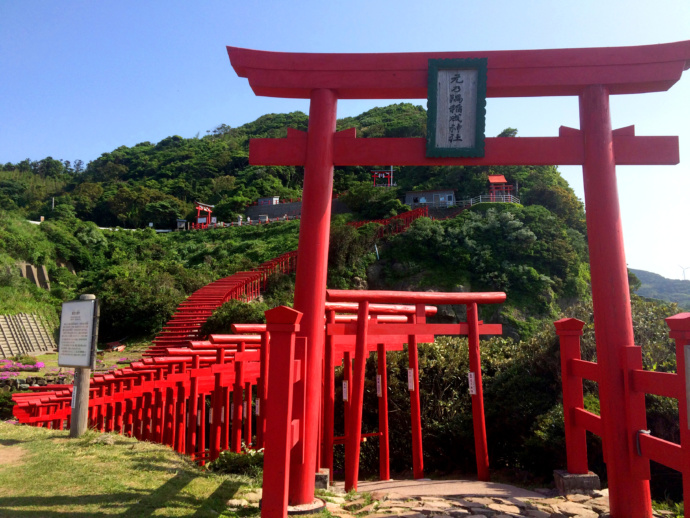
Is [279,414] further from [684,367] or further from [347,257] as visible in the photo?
[347,257]

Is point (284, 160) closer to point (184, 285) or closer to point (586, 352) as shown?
point (586, 352)

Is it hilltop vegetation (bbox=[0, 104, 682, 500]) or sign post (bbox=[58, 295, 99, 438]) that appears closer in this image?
sign post (bbox=[58, 295, 99, 438])

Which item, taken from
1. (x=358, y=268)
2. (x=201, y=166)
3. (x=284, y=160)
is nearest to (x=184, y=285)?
(x=358, y=268)

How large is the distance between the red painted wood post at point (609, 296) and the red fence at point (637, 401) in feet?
0.21

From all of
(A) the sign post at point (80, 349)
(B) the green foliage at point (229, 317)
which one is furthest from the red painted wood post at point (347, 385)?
(B) the green foliage at point (229, 317)

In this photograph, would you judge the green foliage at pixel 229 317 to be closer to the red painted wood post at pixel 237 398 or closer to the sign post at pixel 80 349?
the red painted wood post at pixel 237 398

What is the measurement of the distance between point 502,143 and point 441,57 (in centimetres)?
103

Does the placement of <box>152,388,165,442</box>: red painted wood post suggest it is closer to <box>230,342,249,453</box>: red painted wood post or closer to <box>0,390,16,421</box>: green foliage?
<box>230,342,249,453</box>: red painted wood post

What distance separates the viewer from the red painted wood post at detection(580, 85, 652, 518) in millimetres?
4332

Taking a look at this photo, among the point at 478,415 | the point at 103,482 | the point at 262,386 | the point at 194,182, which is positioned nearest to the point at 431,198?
the point at 194,182

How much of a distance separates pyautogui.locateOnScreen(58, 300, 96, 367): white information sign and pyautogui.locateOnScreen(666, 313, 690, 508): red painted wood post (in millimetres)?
5759

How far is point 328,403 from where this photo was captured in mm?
6746

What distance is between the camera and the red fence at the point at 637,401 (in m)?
3.35

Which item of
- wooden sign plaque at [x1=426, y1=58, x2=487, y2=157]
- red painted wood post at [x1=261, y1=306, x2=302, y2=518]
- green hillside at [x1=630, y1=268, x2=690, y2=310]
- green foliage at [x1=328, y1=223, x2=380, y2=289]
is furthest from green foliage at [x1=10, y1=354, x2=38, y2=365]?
green hillside at [x1=630, y1=268, x2=690, y2=310]
